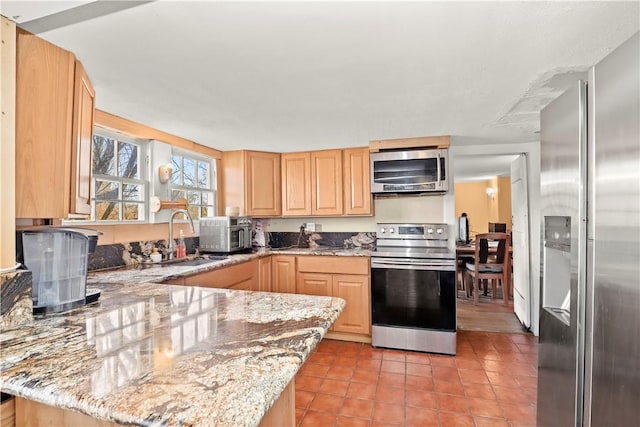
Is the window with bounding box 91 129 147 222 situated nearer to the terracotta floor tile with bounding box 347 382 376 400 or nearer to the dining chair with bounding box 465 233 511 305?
the terracotta floor tile with bounding box 347 382 376 400

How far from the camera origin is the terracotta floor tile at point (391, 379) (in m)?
2.26

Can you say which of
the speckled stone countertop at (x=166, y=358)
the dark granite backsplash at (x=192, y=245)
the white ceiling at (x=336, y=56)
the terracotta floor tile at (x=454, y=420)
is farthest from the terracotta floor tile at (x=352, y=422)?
the white ceiling at (x=336, y=56)

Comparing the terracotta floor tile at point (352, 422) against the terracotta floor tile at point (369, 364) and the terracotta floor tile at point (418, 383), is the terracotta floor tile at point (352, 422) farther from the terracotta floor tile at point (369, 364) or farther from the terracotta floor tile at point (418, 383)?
the terracotta floor tile at point (369, 364)

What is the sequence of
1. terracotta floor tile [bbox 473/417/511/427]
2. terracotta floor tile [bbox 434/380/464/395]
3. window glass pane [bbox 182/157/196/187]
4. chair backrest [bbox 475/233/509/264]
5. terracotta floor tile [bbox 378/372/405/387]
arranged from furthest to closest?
chair backrest [bbox 475/233/509/264]
window glass pane [bbox 182/157/196/187]
terracotta floor tile [bbox 378/372/405/387]
terracotta floor tile [bbox 434/380/464/395]
terracotta floor tile [bbox 473/417/511/427]

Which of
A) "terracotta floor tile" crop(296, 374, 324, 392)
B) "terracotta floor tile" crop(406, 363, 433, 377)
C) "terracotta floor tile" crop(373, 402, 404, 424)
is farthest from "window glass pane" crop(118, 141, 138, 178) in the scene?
"terracotta floor tile" crop(406, 363, 433, 377)

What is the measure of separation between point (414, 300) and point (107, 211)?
2.70 meters

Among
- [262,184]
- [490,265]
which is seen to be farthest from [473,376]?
[262,184]

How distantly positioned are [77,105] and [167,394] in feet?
3.74

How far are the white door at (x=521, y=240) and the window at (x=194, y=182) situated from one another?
11.3 ft

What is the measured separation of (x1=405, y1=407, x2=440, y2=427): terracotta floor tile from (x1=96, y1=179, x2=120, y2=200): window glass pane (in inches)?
104

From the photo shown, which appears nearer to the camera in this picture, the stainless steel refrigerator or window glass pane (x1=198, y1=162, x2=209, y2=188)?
the stainless steel refrigerator

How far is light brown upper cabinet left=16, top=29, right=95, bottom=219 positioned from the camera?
3.40ft

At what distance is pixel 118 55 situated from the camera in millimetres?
1396

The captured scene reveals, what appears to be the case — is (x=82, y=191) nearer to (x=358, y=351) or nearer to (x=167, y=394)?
(x=167, y=394)
